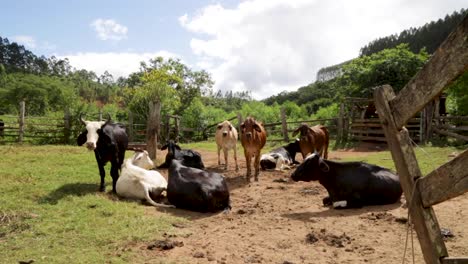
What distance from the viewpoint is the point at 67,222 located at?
19.4 feet

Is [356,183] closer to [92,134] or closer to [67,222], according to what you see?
[67,222]

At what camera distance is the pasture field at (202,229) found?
4.68 m

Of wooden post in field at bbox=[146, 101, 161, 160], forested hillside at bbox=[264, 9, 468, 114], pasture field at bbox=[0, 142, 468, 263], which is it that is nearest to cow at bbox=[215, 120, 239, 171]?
wooden post in field at bbox=[146, 101, 161, 160]

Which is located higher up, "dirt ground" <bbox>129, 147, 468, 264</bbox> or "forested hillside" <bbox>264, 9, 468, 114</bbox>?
"forested hillside" <bbox>264, 9, 468, 114</bbox>

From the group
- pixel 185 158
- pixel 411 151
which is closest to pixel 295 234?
pixel 411 151

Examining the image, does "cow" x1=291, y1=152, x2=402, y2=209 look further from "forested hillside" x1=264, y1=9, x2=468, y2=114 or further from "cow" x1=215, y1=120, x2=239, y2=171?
"cow" x1=215, y1=120, x2=239, y2=171

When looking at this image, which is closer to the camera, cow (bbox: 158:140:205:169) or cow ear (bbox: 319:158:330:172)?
cow ear (bbox: 319:158:330:172)

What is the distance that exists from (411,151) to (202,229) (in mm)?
4115

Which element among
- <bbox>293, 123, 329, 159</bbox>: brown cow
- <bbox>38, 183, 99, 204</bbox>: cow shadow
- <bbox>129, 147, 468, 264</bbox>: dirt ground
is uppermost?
<bbox>293, 123, 329, 159</bbox>: brown cow

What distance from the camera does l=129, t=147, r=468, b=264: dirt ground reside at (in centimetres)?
470

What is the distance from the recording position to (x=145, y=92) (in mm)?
32906

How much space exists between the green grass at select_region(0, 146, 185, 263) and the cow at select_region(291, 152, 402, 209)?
2952mm

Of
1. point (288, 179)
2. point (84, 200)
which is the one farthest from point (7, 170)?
point (288, 179)

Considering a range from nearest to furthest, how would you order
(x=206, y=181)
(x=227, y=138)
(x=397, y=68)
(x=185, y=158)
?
1. (x=206, y=181)
2. (x=185, y=158)
3. (x=227, y=138)
4. (x=397, y=68)
